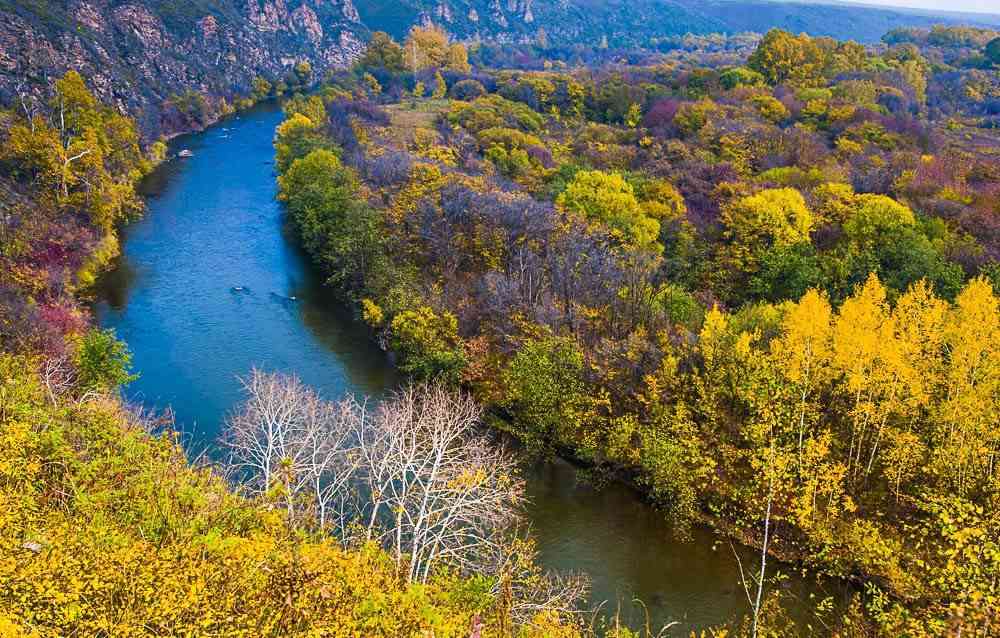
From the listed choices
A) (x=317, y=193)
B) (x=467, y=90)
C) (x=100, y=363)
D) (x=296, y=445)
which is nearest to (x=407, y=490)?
(x=296, y=445)

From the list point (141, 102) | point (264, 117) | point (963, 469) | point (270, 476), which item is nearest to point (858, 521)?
point (963, 469)

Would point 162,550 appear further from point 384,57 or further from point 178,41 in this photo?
point 384,57

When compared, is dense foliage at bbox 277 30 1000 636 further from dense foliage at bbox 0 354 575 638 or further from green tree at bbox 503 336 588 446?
dense foliage at bbox 0 354 575 638

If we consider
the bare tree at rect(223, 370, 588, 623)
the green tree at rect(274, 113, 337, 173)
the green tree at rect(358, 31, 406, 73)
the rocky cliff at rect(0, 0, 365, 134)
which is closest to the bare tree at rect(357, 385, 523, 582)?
the bare tree at rect(223, 370, 588, 623)

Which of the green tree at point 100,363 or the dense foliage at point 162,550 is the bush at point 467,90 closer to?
the dense foliage at point 162,550

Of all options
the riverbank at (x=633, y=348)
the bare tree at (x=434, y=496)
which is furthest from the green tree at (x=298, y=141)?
the bare tree at (x=434, y=496)

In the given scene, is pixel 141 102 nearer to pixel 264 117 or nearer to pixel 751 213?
pixel 264 117

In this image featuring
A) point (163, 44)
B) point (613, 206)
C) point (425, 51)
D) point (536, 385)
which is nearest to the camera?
point (536, 385)
